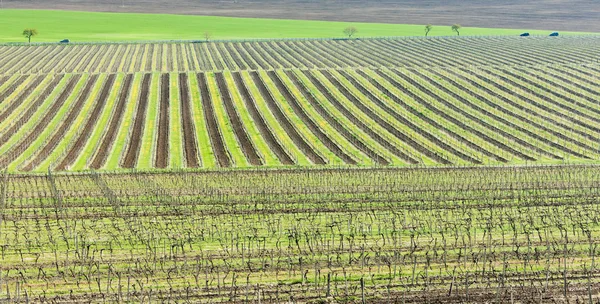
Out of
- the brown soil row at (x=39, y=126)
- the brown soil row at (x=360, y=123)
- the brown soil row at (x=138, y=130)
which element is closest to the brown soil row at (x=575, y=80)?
the brown soil row at (x=360, y=123)

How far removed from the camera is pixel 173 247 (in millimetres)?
34062

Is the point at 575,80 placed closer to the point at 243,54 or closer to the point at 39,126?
the point at 243,54

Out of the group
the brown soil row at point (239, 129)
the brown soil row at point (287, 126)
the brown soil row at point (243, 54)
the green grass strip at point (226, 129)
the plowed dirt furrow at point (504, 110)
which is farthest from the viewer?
the brown soil row at point (243, 54)

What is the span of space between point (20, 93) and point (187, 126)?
20.7 m

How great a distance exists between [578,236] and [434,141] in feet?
83.4

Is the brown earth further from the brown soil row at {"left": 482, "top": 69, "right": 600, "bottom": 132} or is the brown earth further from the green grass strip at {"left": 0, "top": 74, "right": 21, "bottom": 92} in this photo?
the green grass strip at {"left": 0, "top": 74, "right": 21, "bottom": 92}

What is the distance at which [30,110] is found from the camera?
69.9m

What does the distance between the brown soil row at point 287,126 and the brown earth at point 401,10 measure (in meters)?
92.5

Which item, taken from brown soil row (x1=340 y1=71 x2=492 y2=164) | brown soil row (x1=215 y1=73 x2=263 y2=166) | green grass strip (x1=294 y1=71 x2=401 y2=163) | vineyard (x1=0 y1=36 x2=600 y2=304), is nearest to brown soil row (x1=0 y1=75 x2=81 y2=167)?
vineyard (x1=0 y1=36 x2=600 y2=304)

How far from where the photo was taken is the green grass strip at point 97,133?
53.9 metres

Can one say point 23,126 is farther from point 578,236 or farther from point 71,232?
point 578,236

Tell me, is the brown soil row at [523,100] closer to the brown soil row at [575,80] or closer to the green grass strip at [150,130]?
the brown soil row at [575,80]

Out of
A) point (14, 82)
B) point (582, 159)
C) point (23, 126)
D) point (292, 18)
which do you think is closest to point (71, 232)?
point (23, 126)

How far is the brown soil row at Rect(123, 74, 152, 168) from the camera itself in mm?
54719
